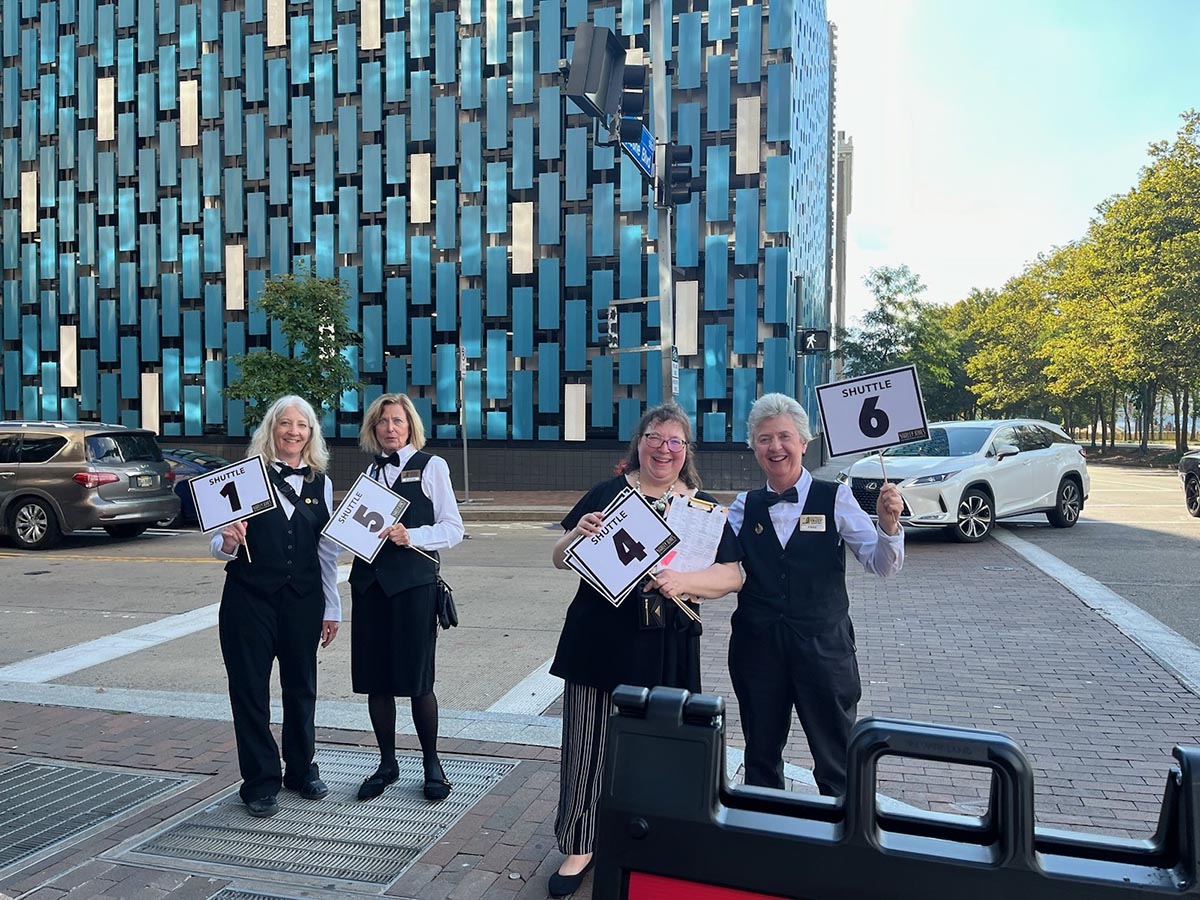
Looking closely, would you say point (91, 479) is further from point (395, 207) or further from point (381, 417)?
point (395, 207)

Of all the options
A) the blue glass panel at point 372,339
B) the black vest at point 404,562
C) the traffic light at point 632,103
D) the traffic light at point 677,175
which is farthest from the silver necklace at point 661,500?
the blue glass panel at point 372,339

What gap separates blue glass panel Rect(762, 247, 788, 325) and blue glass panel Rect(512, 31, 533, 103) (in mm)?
7476

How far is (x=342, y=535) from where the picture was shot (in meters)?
4.17

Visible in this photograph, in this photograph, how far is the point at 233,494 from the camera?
13.7 ft

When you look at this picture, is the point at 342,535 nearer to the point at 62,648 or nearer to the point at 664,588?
the point at 664,588

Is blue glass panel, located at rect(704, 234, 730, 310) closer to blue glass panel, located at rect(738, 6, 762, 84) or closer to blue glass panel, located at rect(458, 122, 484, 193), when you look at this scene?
blue glass panel, located at rect(738, 6, 762, 84)

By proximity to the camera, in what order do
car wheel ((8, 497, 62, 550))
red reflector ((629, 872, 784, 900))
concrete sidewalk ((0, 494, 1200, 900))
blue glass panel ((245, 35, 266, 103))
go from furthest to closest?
blue glass panel ((245, 35, 266, 103)), car wheel ((8, 497, 62, 550)), concrete sidewalk ((0, 494, 1200, 900)), red reflector ((629, 872, 784, 900))

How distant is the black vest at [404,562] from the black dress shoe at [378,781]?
3.04 ft

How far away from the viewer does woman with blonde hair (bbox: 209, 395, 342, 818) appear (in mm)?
4230

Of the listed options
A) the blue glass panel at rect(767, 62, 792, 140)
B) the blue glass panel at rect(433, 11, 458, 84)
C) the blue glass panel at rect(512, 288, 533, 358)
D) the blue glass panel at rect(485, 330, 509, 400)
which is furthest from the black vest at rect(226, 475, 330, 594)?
the blue glass panel at rect(433, 11, 458, 84)

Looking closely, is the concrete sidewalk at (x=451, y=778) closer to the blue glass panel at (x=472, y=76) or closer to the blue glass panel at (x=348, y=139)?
the blue glass panel at (x=472, y=76)

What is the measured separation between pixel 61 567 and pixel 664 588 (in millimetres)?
11292

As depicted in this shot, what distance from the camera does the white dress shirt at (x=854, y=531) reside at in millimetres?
3369

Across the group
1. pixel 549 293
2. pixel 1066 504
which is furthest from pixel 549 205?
pixel 1066 504
